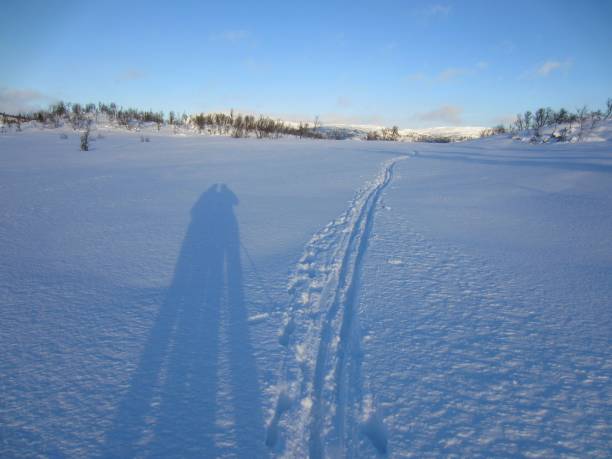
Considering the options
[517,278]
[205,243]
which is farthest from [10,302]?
[517,278]

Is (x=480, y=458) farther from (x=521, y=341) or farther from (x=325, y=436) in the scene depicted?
(x=521, y=341)

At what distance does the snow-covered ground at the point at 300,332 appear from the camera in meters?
1.48

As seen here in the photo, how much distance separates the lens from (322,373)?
188 cm

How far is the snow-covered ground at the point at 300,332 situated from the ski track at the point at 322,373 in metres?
0.01

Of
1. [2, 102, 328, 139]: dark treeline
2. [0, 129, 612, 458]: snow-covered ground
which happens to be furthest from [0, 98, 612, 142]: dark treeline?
[0, 129, 612, 458]: snow-covered ground

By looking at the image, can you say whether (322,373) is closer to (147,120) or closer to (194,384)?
(194,384)

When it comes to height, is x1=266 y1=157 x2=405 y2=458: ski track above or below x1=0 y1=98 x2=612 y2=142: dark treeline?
below

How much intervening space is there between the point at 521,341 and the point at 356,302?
46.5 inches

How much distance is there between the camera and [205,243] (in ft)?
12.3

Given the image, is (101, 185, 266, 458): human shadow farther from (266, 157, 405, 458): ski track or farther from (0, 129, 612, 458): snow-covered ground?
(266, 157, 405, 458): ski track

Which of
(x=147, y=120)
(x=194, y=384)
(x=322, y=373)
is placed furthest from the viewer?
(x=147, y=120)

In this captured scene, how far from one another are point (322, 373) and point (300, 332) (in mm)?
400

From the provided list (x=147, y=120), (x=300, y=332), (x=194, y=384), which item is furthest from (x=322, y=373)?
(x=147, y=120)

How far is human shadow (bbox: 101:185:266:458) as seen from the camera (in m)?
1.42
